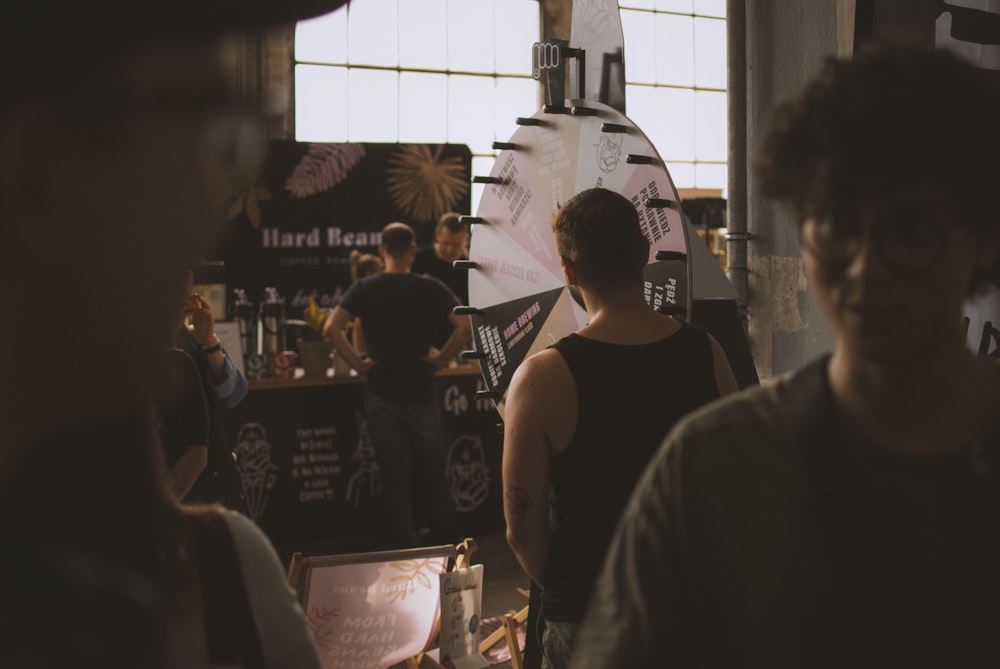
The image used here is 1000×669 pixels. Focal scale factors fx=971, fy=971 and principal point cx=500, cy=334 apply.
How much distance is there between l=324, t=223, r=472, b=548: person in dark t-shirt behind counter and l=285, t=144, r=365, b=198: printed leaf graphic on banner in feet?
5.39

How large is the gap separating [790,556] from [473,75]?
26.9 ft

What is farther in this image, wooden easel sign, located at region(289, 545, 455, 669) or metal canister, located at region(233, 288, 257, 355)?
metal canister, located at region(233, 288, 257, 355)

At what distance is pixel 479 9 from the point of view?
8.64 meters

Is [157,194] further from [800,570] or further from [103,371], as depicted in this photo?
[800,570]

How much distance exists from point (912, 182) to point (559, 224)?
3.74ft

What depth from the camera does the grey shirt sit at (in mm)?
793

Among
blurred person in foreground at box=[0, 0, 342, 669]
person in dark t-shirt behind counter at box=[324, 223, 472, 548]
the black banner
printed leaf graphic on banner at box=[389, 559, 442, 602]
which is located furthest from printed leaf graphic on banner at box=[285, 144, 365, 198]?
blurred person in foreground at box=[0, 0, 342, 669]

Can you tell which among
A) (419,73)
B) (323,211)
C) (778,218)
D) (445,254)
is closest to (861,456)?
(778,218)

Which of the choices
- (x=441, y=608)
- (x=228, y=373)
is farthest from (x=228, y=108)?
(x=228, y=373)

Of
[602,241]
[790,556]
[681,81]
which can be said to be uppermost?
[681,81]

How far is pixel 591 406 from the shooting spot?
5.88 ft

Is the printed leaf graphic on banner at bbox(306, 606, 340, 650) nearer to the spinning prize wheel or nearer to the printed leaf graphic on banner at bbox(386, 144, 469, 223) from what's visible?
the spinning prize wheel

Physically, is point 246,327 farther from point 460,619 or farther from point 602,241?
point 602,241

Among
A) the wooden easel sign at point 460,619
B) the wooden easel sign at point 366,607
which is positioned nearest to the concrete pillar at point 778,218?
the wooden easel sign at point 460,619
